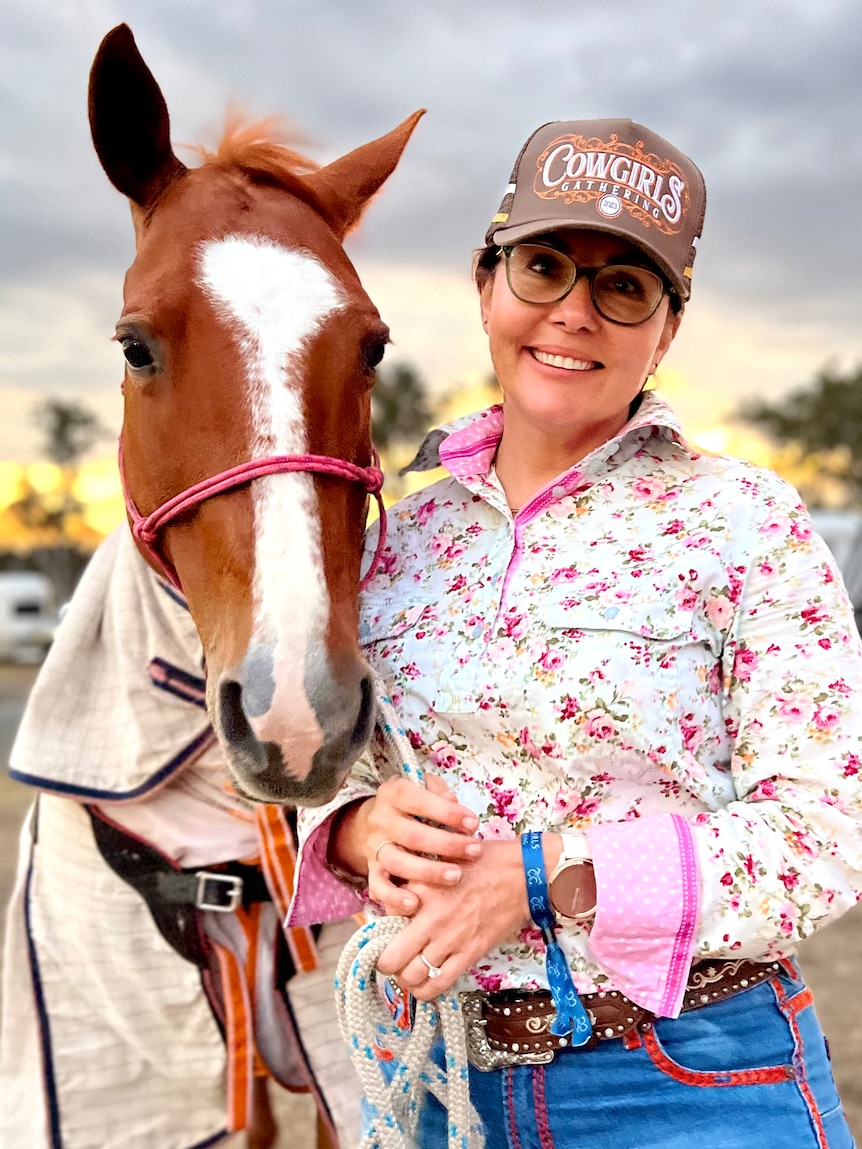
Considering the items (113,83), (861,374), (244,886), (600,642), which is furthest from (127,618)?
(861,374)

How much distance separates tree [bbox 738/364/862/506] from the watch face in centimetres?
3051

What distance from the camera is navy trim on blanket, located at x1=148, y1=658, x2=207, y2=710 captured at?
6.86 feet

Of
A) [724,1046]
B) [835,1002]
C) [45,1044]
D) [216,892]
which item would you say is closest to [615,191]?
[724,1046]

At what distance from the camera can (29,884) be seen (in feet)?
7.72

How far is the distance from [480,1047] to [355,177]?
1541 millimetres

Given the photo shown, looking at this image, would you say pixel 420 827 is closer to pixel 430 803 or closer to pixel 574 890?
pixel 430 803

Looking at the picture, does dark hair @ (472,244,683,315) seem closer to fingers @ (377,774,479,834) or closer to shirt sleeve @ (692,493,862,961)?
shirt sleeve @ (692,493,862,961)

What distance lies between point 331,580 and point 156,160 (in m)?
0.94

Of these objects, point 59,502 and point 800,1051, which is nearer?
point 800,1051

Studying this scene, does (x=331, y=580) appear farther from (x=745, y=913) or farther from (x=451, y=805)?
(x=745, y=913)

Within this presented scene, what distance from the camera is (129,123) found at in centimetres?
186

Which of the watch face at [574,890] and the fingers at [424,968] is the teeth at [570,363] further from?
the fingers at [424,968]

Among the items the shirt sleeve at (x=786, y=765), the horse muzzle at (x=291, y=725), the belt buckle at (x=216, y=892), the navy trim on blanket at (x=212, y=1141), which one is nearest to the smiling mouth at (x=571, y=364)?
the shirt sleeve at (x=786, y=765)

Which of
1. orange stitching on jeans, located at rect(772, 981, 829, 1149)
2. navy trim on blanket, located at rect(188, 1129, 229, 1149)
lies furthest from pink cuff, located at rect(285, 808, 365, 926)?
navy trim on blanket, located at rect(188, 1129, 229, 1149)
